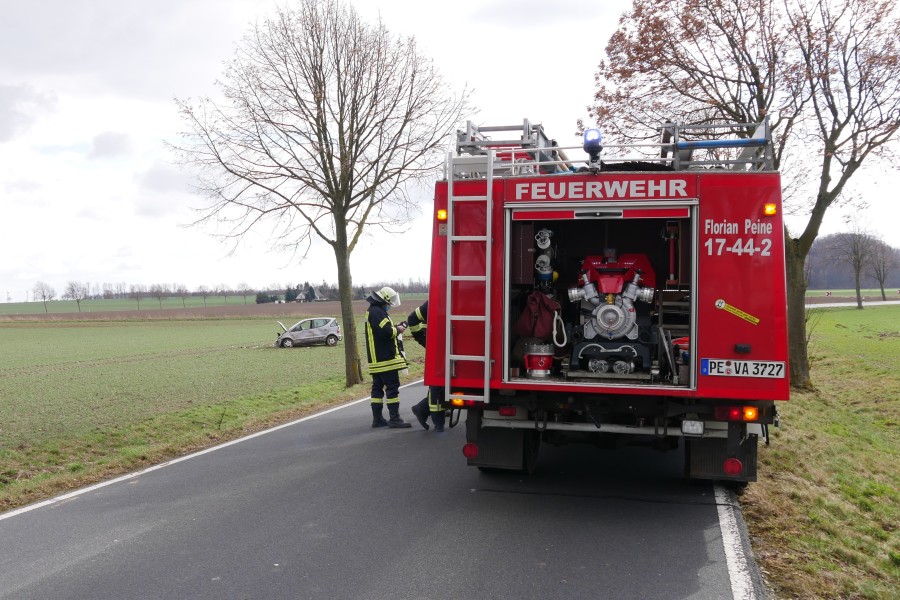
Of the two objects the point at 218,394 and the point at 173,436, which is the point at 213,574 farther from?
the point at 218,394

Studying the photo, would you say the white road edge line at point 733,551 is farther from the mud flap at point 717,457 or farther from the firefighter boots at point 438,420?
the firefighter boots at point 438,420

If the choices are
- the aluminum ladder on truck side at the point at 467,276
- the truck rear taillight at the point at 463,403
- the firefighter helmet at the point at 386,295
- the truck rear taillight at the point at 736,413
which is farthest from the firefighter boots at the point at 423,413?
the truck rear taillight at the point at 736,413

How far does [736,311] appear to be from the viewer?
211 inches

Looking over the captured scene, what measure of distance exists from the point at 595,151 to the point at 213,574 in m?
3.96

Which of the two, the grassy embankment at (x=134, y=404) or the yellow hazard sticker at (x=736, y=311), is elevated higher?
the yellow hazard sticker at (x=736, y=311)

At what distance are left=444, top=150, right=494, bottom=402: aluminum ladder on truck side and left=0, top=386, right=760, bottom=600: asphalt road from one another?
1090 mm

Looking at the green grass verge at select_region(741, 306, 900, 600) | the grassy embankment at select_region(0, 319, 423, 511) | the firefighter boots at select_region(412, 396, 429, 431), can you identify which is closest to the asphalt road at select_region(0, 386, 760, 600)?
the green grass verge at select_region(741, 306, 900, 600)

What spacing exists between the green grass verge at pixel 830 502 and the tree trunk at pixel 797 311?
1.01 meters

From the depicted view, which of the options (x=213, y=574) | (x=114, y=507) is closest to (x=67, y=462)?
(x=114, y=507)

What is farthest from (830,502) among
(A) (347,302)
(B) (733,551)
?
(A) (347,302)

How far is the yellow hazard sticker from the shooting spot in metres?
5.32

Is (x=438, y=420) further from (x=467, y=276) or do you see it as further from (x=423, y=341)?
(x=467, y=276)

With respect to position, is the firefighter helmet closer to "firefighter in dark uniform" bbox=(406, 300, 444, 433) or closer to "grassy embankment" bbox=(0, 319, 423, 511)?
"firefighter in dark uniform" bbox=(406, 300, 444, 433)

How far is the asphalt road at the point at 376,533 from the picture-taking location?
4.23 metres
